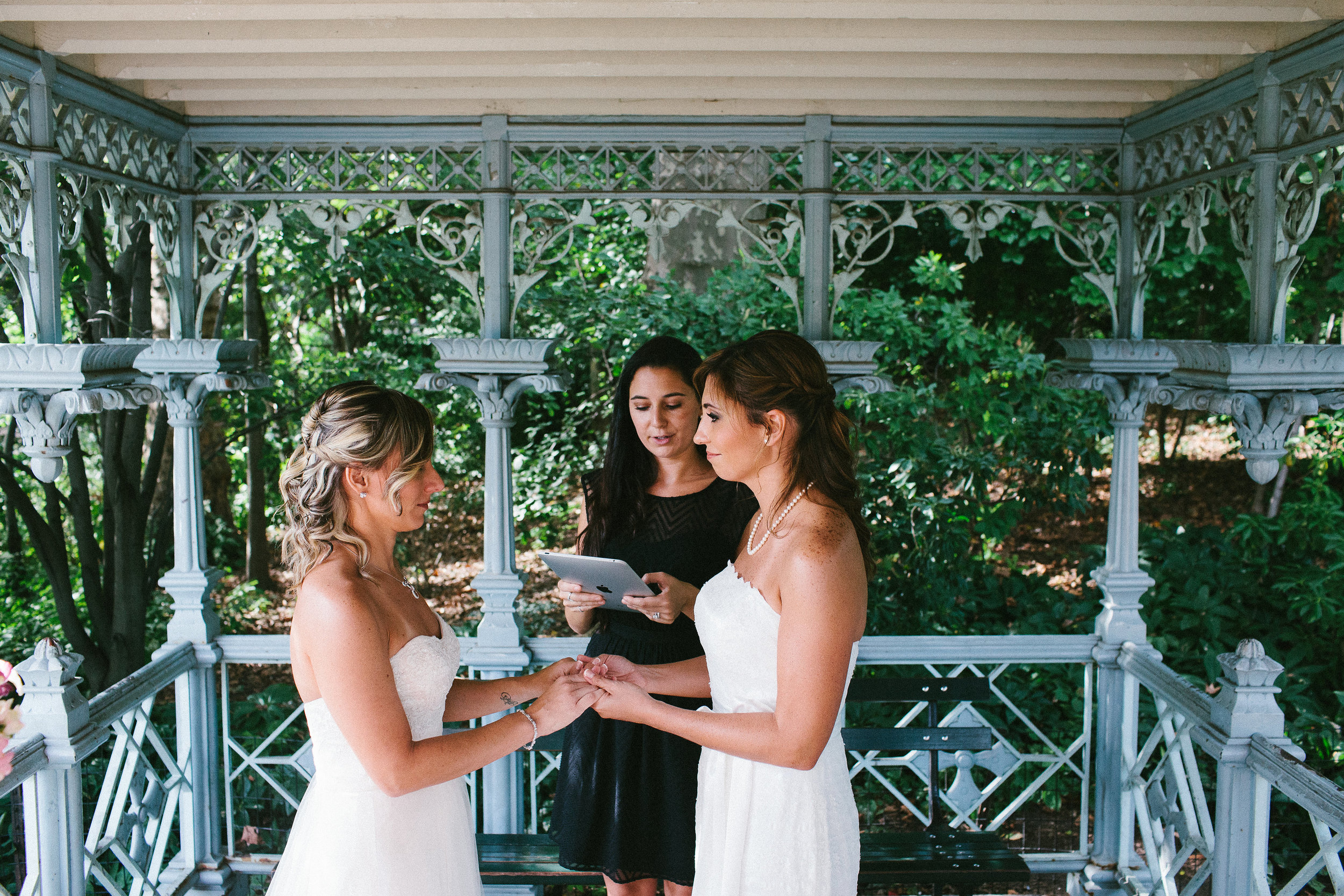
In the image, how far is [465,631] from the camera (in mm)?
7625

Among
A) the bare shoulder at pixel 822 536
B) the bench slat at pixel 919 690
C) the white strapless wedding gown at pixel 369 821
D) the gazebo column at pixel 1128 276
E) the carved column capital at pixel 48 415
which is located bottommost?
the bench slat at pixel 919 690

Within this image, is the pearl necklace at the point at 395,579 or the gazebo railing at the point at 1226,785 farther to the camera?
the gazebo railing at the point at 1226,785

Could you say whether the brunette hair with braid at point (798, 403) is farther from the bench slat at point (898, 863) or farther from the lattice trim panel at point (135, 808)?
the lattice trim panel at point (135, 808)

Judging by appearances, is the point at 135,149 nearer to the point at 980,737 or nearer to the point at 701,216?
the point at 980,737

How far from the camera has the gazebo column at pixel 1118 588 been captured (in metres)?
4.13

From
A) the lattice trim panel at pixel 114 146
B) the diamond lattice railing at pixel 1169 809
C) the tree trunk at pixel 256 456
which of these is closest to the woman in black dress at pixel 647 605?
the diamond lattice railing at pixel 1169 809

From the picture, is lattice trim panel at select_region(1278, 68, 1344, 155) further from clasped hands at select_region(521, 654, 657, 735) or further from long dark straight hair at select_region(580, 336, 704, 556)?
clasped hands at select_region(521, 654, 657, 735)

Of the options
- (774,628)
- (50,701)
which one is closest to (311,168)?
(50,701)

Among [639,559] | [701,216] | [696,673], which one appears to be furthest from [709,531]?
[701,216]

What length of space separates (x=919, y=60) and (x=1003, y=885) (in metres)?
2.76

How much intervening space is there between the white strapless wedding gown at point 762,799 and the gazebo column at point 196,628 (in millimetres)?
2436

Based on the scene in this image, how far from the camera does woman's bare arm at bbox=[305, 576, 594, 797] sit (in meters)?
2.06

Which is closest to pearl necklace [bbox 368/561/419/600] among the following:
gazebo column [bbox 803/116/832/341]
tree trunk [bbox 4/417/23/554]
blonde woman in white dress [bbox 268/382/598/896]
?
blonde woman in white dress [bbox 268/382/598/896]

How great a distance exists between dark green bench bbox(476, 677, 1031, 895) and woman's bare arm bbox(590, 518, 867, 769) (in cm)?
110
